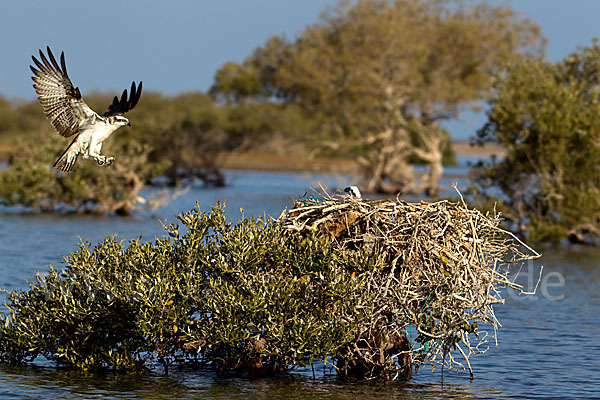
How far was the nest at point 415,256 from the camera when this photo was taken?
457 inches

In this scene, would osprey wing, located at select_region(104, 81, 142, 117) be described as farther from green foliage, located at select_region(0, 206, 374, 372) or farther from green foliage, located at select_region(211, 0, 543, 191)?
green foliage, located at select_region(211, 0, 543, 191)

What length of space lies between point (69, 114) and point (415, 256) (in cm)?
503

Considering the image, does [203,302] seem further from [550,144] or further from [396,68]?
[396,68]

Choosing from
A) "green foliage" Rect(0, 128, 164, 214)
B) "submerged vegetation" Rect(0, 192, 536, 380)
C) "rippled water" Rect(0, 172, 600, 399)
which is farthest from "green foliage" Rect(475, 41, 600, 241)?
"submerged vegetation" Rect(0, 192, 536, 380)

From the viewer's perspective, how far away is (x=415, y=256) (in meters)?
11.8

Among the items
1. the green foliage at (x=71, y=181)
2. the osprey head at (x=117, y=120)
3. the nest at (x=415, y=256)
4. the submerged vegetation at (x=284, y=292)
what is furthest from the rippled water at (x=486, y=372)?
the green foliage at (x=71, y=181)

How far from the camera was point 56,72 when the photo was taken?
11695 millimetres

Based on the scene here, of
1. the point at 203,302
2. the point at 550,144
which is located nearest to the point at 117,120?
the point at 203,302

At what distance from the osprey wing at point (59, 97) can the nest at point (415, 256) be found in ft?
10.5

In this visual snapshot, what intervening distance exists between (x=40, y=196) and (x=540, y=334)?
2410cm

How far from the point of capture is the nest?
1162 cm

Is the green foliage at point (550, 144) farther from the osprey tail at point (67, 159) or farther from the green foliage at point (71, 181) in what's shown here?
the osprey tail at point (67, 159)

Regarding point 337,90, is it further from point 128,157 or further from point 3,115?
point 3,115

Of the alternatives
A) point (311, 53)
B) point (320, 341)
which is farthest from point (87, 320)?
point (311, 53)
